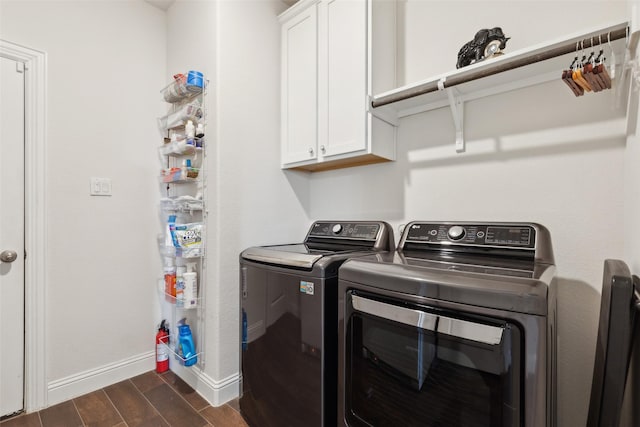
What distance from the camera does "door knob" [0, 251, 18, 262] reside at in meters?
1.56

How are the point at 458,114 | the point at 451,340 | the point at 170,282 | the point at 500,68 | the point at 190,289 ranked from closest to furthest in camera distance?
1. the point at 451,340
2. the point at 500,68
3. the point at 458,114
4. the point at 190,289
5. the point at 170,282

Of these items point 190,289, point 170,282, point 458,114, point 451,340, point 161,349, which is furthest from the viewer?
point 161,349

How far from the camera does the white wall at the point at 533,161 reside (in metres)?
1.17

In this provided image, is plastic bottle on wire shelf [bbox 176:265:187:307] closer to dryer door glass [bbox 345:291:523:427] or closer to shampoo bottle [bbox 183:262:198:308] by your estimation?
shampoo bottle [bbox 183:262:198:308]

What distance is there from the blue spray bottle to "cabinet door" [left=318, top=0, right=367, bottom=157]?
4.60 feet

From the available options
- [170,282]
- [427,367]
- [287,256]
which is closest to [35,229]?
[170,282]

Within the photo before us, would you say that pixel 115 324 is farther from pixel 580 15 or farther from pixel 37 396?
pixel 580 15

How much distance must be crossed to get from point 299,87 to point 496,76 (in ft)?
3.65

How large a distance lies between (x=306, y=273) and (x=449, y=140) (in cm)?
104

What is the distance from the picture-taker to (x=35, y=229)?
1.65m

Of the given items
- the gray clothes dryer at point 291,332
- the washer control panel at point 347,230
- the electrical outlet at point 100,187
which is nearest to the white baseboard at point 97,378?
the gray clothes dryer at point 291,332

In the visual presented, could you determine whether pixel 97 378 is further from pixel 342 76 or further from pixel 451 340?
pixel 342 76

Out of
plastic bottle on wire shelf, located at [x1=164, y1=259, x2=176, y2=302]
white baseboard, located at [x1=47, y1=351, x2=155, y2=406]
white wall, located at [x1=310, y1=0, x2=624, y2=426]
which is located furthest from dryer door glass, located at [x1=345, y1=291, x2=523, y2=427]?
white baseboard, located at [x1=47, y1=351, x2=155, y2=406]

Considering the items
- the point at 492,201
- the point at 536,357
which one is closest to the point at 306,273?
the point at 536,357
